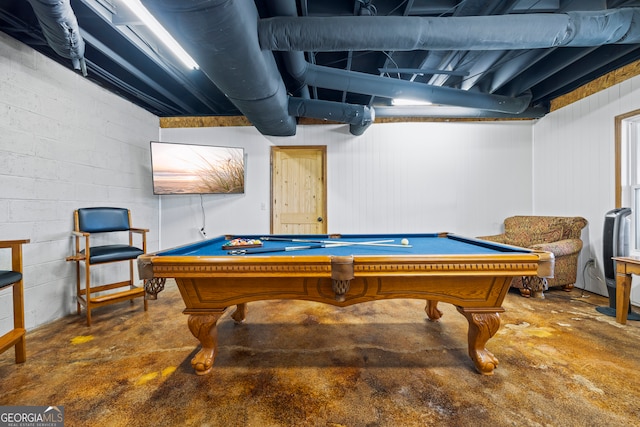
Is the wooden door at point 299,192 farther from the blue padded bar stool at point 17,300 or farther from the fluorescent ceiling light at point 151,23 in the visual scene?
the blue padded bar stool at point 17,300

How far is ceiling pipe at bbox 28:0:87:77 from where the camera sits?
154 centimetres

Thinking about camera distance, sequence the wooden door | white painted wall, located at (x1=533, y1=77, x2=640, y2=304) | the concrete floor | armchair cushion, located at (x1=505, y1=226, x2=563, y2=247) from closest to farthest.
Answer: the concrete floor → white painted wall, located at (x1=533, y1=77, x2=640, y2=304) → armchair cushion, located at (x1=505, y1=226, x2=563, y2=247) → the wooden door

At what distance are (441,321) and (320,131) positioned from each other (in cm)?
318

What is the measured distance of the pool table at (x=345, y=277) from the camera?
1.35 metres

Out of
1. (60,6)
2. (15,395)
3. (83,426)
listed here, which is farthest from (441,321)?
(60,6)

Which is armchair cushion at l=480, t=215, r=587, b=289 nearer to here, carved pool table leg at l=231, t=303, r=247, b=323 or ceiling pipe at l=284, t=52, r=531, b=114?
ceiling pipe at l=284, t=52, r=531, b=114

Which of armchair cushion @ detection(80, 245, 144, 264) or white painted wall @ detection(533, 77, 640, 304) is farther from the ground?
white painted wall @ detection(533, 77, 640, 304)

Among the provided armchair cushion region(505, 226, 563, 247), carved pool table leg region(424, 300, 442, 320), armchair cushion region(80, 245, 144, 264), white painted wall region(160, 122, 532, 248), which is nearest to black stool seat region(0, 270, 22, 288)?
armchair cushion region(80, 245, 144, 264)

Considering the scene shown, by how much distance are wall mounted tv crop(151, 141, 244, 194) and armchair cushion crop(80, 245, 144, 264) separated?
1.17 meters

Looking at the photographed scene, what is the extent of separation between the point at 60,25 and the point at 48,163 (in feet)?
4.60

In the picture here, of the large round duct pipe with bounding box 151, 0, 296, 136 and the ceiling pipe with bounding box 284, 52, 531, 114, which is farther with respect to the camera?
the ceiling pipe with bounding box 284, 52, 531, 114

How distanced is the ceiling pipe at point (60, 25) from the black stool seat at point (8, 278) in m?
1.72

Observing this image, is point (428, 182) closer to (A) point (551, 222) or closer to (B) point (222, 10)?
(A) point (551, 222)

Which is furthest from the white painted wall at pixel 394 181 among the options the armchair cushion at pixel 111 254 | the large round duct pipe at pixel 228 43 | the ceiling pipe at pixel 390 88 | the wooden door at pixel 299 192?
the large round duct pipe at pixel 228 43
